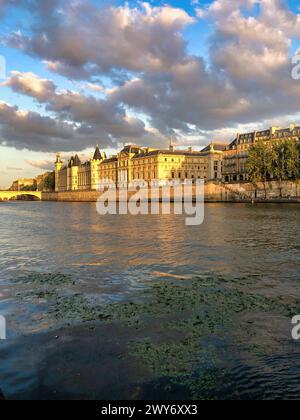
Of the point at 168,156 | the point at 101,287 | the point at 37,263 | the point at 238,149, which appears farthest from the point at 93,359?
the point at 168,156

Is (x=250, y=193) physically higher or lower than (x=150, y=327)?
higher

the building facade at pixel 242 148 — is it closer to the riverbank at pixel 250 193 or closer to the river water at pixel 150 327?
the riverbank at pixel 250 193

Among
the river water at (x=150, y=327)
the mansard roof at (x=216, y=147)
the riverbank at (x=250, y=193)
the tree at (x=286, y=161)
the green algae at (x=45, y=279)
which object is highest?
the mansard roof at (x=216, y=147)

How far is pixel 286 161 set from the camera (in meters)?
Answer: 73.8

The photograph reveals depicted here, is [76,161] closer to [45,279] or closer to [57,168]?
[57,168]

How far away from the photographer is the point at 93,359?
6434 mm

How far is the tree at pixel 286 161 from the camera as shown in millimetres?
72250

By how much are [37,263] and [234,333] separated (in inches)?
392

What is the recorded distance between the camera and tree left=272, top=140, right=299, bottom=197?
72.2 m

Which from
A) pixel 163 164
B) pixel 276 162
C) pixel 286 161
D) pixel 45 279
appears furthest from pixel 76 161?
pixel 45 279

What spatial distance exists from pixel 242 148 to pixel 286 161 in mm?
32898

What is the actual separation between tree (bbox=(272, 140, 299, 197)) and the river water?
60637mm

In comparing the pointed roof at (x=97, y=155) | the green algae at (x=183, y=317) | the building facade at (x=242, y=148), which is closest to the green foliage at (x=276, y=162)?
the building facade at (x=242, y=148)

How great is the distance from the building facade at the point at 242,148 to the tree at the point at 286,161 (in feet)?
69.7
